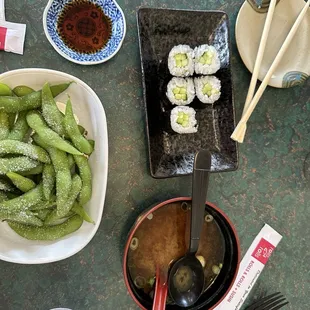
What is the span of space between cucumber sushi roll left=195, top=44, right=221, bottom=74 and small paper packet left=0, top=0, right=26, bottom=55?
0.52m

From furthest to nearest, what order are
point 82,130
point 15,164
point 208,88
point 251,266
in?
point 251,266
point 208,88
point 82,130
point 15,164

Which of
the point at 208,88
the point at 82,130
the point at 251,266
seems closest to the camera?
the point at 82,130

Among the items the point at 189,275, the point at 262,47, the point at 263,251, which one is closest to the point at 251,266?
the point at 263,251

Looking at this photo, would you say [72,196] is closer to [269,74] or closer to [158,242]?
[158,242]

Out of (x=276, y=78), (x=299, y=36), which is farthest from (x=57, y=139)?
(x=299, y=36)

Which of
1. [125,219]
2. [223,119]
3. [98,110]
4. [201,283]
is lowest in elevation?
[201,283]

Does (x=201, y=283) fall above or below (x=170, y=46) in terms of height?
below

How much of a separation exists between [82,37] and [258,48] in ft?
1.76

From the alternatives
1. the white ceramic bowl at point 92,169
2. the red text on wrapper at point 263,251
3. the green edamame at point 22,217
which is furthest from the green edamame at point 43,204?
the red text on wrapper at point 263,251

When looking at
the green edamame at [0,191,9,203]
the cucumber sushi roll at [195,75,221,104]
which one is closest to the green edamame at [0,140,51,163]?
the green edamame at [0,191,9,203]

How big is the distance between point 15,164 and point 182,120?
20.0 inches

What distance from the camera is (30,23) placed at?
131cm

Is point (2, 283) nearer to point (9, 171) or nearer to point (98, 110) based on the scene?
point (9, 171)

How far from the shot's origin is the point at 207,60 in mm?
1346
